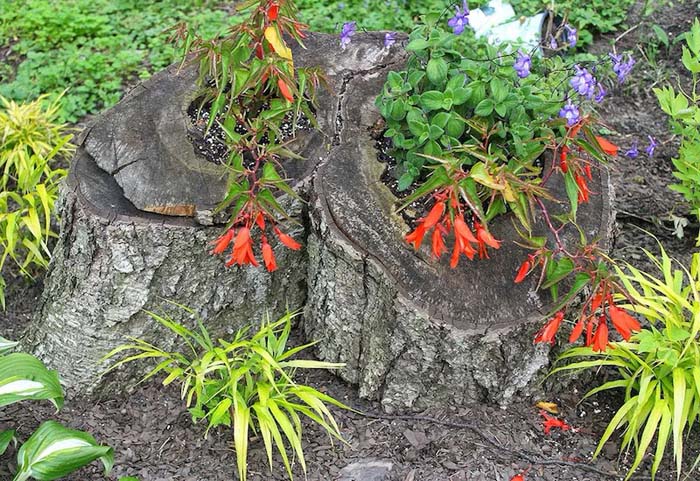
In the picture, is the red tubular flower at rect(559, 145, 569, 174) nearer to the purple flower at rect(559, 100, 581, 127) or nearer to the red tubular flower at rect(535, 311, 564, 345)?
the purple flower at rect(559, 100, 581, 127)

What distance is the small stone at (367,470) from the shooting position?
2.38m

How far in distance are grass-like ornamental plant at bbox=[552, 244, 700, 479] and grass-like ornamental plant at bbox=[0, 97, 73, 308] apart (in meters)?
2.03

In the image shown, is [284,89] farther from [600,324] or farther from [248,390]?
[600,324]

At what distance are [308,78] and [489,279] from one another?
847 mm

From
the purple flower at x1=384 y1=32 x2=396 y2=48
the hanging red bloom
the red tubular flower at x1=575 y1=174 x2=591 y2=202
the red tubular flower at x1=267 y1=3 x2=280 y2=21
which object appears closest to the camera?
the red tubular flower at x1=575 y1=174 x2=591 y2=202

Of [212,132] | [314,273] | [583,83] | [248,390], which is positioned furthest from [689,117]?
[248,390]

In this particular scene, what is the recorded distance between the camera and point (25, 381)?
88.0 inches

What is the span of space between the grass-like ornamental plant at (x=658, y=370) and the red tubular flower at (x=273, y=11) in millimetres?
1275

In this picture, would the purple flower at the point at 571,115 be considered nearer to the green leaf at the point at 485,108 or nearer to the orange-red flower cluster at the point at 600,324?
the green leaf at the point at 485,108

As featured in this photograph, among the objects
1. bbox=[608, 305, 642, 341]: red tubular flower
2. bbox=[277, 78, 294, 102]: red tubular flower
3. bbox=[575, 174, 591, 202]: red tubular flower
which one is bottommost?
bbox=[608, 305, 642, 341]: red tubular flower

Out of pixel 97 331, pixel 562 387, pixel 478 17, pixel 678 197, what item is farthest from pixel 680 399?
pixel 478 17

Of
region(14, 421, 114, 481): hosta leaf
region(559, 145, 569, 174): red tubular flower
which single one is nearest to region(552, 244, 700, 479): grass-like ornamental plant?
region(559, 145, 569, 174): red tubular flower

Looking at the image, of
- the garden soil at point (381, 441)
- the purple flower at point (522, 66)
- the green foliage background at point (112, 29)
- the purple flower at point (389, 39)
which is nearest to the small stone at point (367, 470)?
the garden soil at point (381, 441)

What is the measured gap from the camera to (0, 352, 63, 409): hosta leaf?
2189 millimetres
